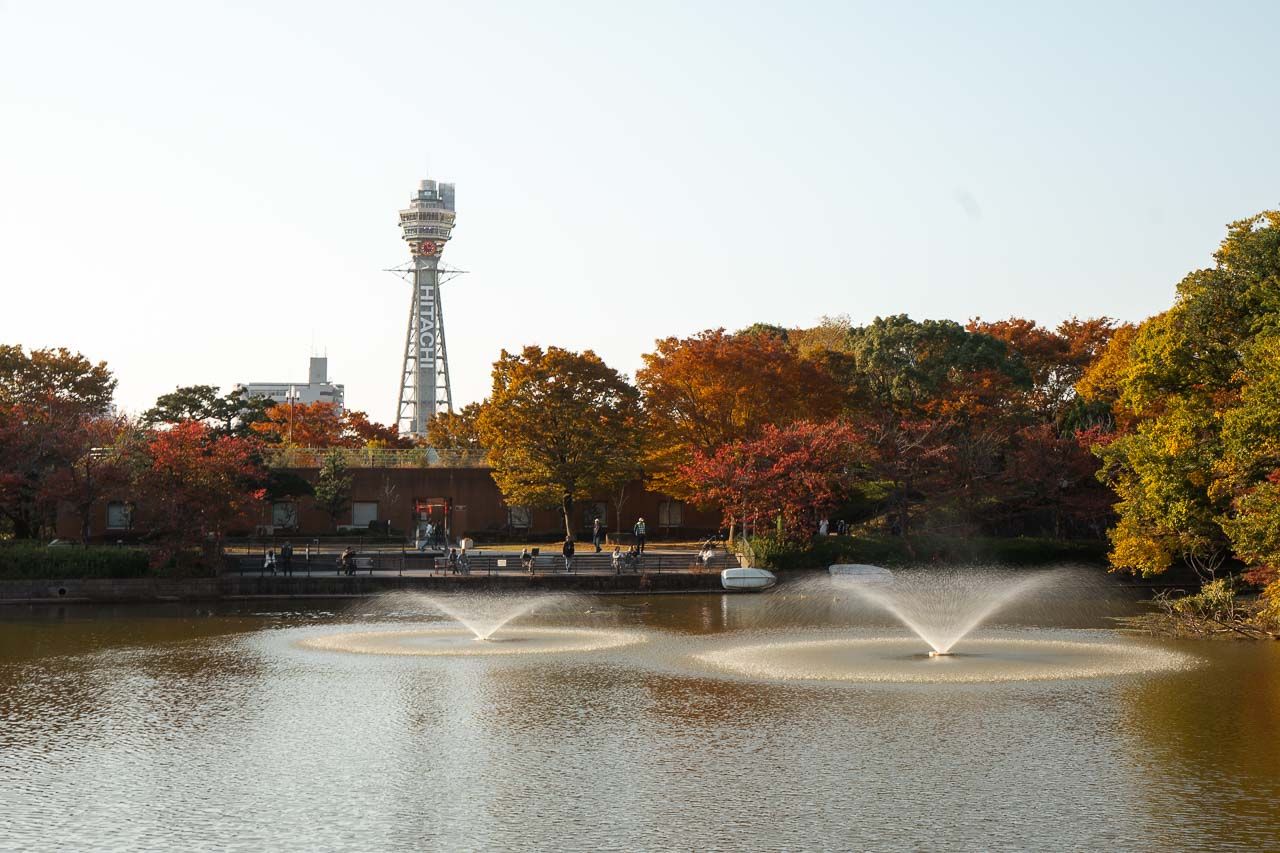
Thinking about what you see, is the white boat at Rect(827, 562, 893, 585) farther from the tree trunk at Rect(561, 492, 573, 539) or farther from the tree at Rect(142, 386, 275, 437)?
the tree at Rect(142, 386, 275, 437)

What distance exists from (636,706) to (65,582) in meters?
30.7

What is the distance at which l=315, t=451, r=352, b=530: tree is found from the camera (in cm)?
7012

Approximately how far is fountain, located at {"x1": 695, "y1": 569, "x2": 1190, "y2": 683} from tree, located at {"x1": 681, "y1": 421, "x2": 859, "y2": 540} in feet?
30.3

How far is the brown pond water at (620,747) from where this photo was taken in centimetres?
1642

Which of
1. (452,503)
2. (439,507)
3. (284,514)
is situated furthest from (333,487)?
(452,503)

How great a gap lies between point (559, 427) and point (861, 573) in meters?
19.5

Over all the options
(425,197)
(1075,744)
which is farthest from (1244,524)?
(425,197)

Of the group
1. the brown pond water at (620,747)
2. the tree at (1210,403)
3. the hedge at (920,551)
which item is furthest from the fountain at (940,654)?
the hedge at (920,551)

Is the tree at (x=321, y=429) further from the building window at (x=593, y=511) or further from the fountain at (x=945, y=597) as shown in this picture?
the fountain at (x=945, y=597)

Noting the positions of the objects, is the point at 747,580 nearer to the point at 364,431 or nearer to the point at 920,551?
the point at 920,551

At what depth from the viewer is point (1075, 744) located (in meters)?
20.9

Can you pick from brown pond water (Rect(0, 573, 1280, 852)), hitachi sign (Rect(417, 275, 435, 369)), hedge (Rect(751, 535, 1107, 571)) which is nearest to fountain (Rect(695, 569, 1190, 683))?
brown pond water (Rect(0, 573, 1280, 852))

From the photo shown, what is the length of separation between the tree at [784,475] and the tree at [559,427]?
31.1 ft

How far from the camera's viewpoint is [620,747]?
21047 mm
